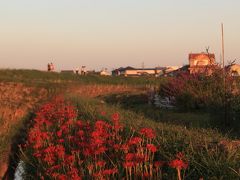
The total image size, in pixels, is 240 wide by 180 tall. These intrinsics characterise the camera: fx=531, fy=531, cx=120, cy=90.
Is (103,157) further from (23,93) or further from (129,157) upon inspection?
(23,93)

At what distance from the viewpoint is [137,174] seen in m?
7.14

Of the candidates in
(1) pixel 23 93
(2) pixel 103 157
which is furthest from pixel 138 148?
(1) pixel 23 93

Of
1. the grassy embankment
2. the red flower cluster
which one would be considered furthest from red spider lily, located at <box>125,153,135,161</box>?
the grassy embankment

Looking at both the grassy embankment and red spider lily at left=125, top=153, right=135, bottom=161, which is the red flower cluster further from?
the grassy embankment

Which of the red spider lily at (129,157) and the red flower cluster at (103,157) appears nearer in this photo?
the red spider lily at (129,157)

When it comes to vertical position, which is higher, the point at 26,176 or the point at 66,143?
the point at 66,143

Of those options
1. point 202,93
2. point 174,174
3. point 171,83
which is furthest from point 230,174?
point 171,83

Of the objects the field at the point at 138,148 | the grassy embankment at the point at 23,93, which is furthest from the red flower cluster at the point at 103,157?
the grassy embankment at the point at 23,93

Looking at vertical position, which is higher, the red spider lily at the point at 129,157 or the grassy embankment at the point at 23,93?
the red spider lily at the point at 129,157

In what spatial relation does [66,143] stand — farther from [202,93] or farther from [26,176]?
[202,93]

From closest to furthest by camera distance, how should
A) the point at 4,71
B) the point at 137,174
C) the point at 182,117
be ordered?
the point at 137,174 → the point at 182,117 → the point at 4,71

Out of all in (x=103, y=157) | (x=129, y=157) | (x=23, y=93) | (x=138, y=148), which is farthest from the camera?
(x=23, y=93)

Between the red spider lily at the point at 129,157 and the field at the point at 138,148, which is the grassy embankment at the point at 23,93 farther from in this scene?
the red spider lily at the point at 129,157

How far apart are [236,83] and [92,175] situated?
1205 centimetres
